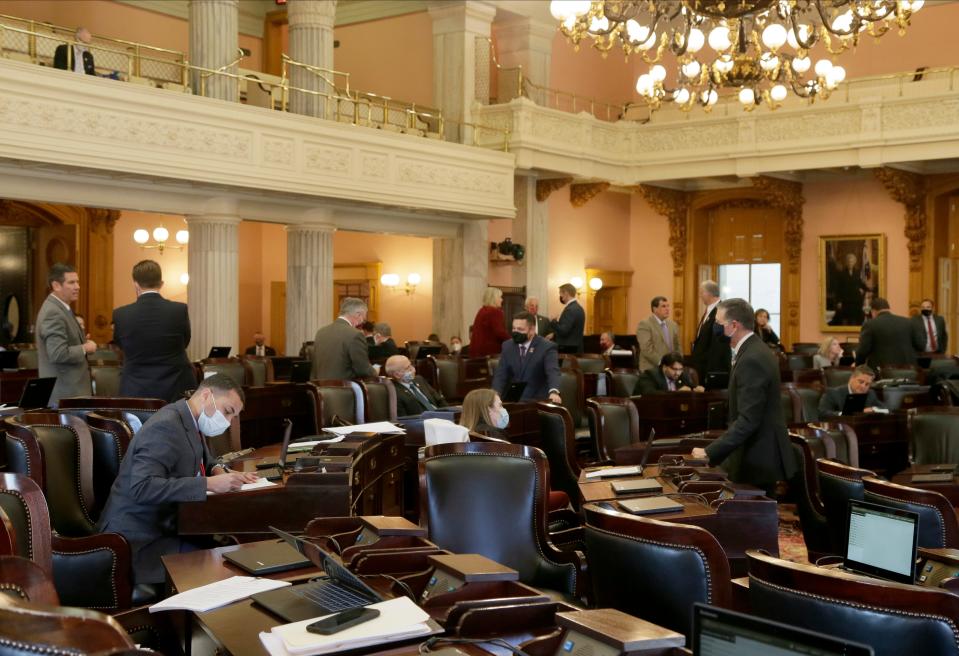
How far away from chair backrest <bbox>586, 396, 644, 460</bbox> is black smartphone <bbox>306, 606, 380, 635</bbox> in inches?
167

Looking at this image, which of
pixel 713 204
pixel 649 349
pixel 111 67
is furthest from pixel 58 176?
pixel 713 204

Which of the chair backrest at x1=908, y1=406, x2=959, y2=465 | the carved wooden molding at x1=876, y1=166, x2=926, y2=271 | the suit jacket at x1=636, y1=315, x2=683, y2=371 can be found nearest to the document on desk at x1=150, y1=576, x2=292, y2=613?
the chair backrest at x1=908, y1=406, x2=959, y2=465

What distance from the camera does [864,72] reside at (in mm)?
17844

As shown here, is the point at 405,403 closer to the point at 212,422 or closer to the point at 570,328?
the point at 212,422

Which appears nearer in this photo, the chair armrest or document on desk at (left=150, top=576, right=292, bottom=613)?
document on desk at (left=150, top=576, right=292, bottom=613)

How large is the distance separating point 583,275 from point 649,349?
8.86m

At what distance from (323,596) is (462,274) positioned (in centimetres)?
1428

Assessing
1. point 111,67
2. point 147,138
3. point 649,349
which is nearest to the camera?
point 649,349

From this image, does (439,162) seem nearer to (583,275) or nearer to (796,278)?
(583,275)

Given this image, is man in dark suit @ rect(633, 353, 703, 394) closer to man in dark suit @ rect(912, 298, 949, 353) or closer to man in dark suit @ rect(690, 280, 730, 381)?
man in dark suit @ rect(690, 280, 730, 381)

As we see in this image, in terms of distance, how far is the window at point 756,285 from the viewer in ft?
63.3

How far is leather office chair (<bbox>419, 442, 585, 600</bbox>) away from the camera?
395cm

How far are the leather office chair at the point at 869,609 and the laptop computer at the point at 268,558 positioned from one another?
1268 mm

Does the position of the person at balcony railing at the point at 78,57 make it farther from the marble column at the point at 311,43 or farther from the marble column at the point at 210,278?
the marble column at the point at 311,43
